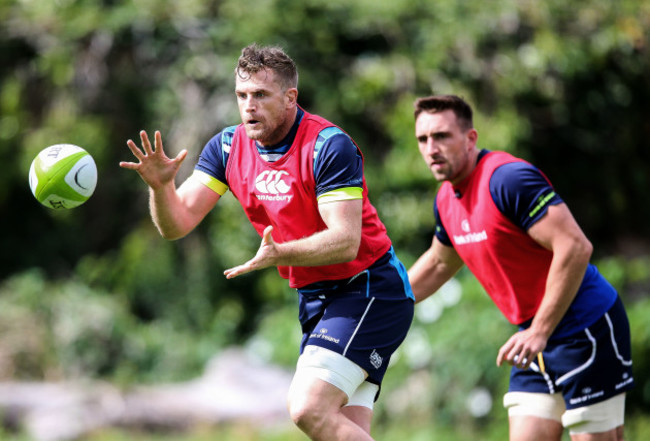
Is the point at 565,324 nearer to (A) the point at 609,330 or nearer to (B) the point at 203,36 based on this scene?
(A) the point at 609,330

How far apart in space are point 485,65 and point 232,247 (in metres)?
3.59

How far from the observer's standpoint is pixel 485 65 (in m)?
9.55

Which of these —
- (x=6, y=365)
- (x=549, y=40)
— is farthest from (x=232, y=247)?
(x=549, y=40)

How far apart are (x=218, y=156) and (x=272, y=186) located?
47 centimetres

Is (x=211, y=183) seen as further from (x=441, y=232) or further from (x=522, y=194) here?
(x=522, y=194)

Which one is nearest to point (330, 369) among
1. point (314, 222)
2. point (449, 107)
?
point (314, 222)

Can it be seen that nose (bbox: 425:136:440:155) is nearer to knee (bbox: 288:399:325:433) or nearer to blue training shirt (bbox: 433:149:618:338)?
blue training shirt (bbox: 433:149:618:338)

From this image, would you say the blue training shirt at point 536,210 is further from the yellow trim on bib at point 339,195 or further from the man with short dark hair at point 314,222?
the yellow trim on bib at point 339,195

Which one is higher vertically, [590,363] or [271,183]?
[271,183]

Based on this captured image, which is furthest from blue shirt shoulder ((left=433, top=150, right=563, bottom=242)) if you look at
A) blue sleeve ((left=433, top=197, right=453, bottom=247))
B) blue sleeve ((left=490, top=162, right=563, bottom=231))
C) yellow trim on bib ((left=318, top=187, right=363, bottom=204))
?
yellow trim on bib ((left=318, top=187, right=363, bottom=204))

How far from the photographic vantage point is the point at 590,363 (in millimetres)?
4730

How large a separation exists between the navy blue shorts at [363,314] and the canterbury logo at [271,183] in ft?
1.75

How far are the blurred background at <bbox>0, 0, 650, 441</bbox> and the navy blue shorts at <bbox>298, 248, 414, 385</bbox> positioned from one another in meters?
3.10

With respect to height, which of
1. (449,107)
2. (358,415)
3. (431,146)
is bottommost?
(358,415)
